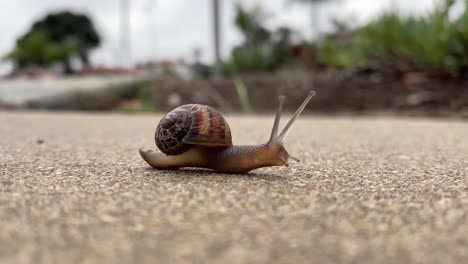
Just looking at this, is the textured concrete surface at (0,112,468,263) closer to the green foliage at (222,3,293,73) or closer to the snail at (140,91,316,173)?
the snail at (140,91,316,173)

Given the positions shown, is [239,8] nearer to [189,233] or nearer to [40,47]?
[40,47]

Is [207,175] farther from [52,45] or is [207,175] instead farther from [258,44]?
[52,45]

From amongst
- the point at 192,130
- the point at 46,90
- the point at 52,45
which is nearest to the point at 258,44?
the point at 46,90

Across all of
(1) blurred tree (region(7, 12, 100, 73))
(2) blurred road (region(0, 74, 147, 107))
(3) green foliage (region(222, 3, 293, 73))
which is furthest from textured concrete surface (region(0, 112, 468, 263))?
(1) blurred tree (region(7, 12, 100, 73))

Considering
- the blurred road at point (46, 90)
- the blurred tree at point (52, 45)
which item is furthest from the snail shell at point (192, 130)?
the blurred tree at point (52, 45)

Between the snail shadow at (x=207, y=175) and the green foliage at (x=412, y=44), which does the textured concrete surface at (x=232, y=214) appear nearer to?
the snail shadow at (x=207, y=175)

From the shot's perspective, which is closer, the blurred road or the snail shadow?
the snail shadow

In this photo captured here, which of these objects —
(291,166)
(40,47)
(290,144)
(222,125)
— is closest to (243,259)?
(222,125)
